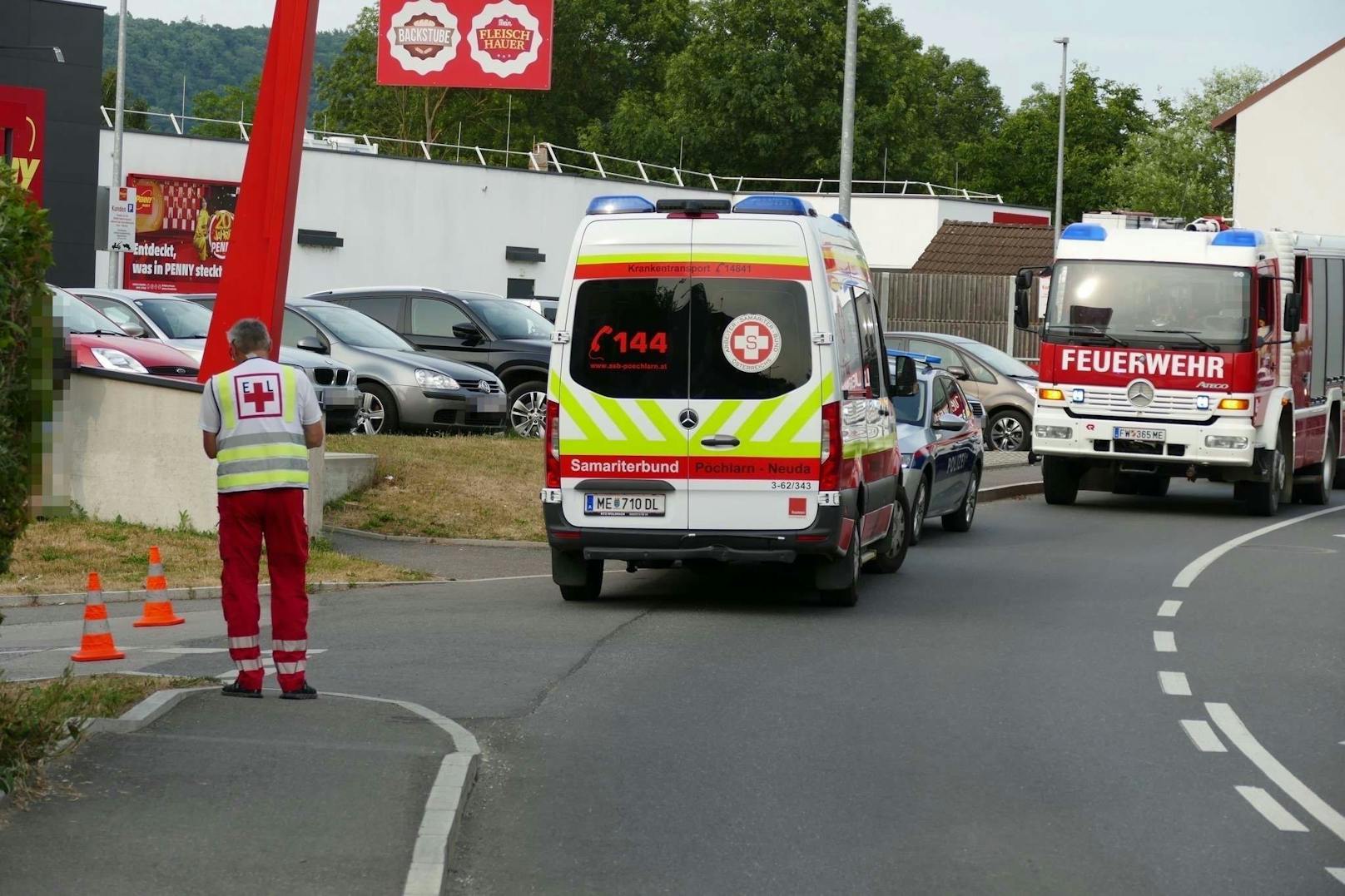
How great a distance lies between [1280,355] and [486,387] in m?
8.94

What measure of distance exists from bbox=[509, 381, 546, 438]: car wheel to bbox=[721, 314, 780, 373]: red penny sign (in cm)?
1173

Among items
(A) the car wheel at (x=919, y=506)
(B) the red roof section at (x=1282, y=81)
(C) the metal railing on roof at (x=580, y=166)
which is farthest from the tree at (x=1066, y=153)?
(A) the car wheel at (x=919, y=506)

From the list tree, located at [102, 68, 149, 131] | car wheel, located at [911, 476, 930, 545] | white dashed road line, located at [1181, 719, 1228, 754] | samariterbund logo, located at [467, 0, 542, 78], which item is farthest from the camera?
samariterbund logo, located at [467, 0, 542, 78]

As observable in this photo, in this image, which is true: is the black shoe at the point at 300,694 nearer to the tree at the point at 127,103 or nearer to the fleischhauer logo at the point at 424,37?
the tree at the point at 127,103

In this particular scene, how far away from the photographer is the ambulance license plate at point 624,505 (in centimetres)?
1275

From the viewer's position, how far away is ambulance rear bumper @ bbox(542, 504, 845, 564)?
12586mm

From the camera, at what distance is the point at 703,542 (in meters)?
12.7

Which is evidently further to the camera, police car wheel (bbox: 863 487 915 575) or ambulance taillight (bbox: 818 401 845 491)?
police car wheel (bbox: 863 487 915 575)

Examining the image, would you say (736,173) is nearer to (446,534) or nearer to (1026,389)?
(1026,389)

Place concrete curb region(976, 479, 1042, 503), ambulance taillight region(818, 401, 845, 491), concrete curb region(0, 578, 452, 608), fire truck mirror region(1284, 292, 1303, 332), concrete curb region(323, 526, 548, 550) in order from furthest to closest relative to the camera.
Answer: concrete curb region(976, 479, 1042, 503) < fire truck mirror region(1284, 292, 1303, 332) < concrete curb region(323, 526, 548, 550) < concrete curb region(0, 578, 452, 608) < ambulance taillight region(818, 401, 845, 491)

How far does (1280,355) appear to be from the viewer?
22.0 metres

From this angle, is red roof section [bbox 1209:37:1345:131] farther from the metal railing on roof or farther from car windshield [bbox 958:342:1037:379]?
car windshield [bbox 958:342:1037:379]

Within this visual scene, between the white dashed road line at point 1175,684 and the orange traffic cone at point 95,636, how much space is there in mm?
5646

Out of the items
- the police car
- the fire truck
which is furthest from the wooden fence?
the police car
